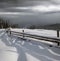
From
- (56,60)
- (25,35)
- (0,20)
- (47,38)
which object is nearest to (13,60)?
(56,60)

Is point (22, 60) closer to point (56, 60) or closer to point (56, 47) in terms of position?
point (56, 60)

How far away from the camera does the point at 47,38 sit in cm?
1447

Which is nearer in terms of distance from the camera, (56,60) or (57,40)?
(56,60)

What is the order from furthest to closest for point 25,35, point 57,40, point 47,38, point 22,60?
point 25,35, point 47,38, point 57,40, point 22,60

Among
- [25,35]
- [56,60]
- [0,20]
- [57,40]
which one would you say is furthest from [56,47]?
[0,20]

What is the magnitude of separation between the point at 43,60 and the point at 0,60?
1.98m

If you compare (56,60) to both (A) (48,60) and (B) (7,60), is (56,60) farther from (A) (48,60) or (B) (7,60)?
(B) (7,60)

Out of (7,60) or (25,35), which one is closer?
(7,60)

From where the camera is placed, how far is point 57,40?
42.6ft

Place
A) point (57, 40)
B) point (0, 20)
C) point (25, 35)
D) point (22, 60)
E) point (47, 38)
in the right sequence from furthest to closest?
point (0, 20)
point (25, 35)
point (47, 38)
point (57, 40)
point (22, 60)

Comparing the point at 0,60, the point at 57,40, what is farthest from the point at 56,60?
the point at 57,40

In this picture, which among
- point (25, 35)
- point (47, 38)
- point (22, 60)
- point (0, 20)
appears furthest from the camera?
point (0, 20)

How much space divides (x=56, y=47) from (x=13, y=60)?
5.20 m

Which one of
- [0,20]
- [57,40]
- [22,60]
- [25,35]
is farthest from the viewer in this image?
[0,20]
